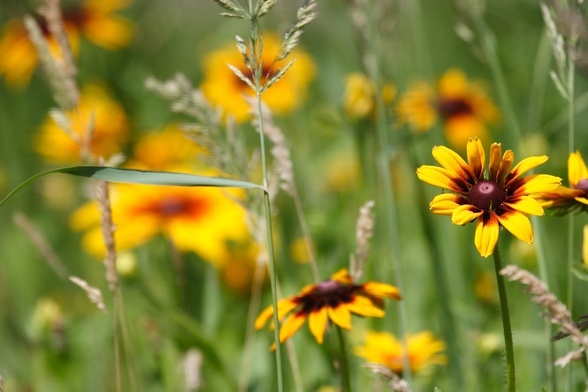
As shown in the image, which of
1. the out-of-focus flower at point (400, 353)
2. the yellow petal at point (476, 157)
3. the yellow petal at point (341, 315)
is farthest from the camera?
the out-of-focus flower at point (400, 353)

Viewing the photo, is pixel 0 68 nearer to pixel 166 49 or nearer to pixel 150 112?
pixel 150 112

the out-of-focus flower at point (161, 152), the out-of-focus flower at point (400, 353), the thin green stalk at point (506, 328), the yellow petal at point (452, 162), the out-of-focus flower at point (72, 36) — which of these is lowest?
the out-of-focus flower at point (400, 353)

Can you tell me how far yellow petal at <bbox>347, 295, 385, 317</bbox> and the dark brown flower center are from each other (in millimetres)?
207

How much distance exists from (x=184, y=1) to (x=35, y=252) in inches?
85.7

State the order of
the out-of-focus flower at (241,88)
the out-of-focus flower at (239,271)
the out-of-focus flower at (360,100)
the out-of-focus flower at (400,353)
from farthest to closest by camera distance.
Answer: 1. the out-of-focus flower at (241,88)
2. the out-of-focus flower at (239,271)
3. the out-of-focus flower at (360,100)
4. the out-of-focus flower at (400,353)

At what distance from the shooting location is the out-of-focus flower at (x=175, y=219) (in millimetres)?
2010

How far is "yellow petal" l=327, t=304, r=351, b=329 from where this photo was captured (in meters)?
1.16

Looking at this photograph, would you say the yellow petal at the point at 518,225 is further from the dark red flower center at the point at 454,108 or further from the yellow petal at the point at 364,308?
the dark red flower center at the point at 454,108

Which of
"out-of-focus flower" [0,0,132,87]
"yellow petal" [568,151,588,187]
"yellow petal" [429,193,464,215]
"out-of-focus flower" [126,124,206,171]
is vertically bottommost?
"yellow petal" [429,193,464,215]

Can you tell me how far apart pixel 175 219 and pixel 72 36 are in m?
1.22

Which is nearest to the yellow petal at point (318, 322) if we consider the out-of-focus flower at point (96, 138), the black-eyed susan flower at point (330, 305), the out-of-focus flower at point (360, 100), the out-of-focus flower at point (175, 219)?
the black-eyed susan flower at point (330, 305)

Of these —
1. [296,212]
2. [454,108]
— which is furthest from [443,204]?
[454,108]

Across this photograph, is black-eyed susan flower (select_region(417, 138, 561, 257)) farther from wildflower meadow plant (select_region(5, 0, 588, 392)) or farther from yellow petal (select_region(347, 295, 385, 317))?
yellow petal (select_region(347, 295, 385, 317))

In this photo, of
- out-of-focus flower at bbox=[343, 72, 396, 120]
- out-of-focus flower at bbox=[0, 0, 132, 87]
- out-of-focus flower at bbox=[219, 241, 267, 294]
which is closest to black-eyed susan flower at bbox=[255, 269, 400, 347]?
out-of-focus flower at bbox=[343, 72, 396, 120]
